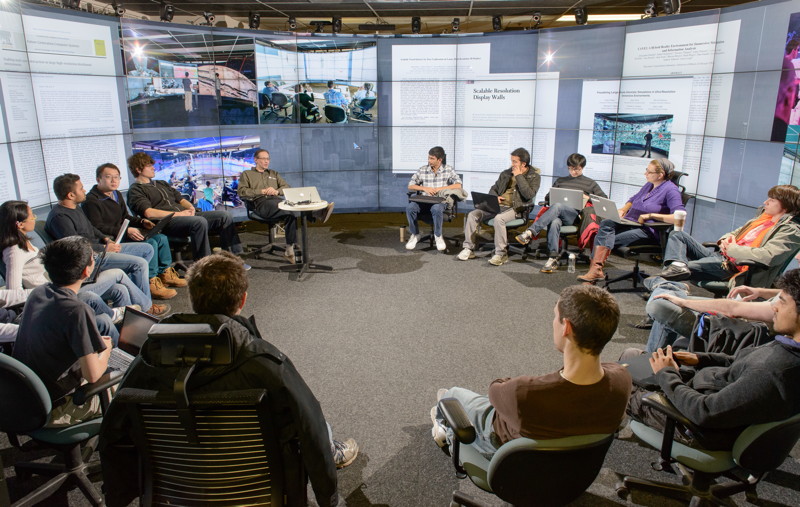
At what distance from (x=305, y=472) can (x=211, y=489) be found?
0.96 feet

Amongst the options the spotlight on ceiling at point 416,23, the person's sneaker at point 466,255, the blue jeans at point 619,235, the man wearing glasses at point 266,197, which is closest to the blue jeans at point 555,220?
the blue jeans at point 619,235

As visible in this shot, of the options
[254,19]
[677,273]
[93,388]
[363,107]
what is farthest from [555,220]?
[254,19]

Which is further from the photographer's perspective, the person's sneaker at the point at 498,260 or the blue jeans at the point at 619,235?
the person's sneaker at the point at 498,260

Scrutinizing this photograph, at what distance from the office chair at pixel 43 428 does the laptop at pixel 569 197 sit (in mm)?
4597

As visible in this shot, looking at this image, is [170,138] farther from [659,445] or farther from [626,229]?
[659,445]

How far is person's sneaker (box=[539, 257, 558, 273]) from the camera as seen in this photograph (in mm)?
5777

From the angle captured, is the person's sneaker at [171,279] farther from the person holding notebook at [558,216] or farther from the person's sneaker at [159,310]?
the person holding notebook at [558,216]

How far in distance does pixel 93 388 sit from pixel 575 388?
1.94 m

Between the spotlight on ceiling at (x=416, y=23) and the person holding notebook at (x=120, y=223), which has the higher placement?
the spotlight on ceiling at (x=416, y=23)

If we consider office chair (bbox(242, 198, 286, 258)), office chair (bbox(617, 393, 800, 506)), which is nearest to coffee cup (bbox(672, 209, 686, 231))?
office chair (bbox(617, 393, 800, 506))

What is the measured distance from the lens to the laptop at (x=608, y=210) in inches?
200

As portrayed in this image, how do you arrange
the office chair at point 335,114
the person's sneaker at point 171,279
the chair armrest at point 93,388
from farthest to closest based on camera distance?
the office chair at point 335,114
the person's sneaker at point 171,279
the chair armrest at point 93,388

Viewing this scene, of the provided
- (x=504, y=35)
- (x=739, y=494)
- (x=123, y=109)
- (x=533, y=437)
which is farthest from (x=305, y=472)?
(x=504, y=35)

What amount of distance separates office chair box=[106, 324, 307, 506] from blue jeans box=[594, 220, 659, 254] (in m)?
4.22
